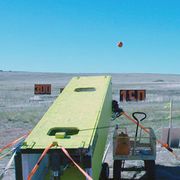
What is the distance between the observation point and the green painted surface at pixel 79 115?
7.24m

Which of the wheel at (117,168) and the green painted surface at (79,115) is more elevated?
the green painted surface at (79,115)

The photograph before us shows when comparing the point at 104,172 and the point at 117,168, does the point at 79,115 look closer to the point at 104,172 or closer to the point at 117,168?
the point at 104,172

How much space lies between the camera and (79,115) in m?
8.30

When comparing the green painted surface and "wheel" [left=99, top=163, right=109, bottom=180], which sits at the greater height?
the green painted surface

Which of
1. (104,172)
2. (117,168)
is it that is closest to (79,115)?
(104,172)

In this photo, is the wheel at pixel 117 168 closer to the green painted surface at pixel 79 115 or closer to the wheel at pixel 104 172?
the wheel at pixel 104 172

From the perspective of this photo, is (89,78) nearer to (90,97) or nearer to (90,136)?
(90,97)

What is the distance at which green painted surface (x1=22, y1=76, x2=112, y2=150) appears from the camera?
23.7ft

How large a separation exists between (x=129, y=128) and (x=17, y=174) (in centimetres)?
1090

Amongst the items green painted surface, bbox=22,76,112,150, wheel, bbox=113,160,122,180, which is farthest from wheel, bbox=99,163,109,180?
green painted surface, bbox=22,76,112,150

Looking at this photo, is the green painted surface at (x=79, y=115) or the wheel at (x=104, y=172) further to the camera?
the wheel at (x=104, y=172)

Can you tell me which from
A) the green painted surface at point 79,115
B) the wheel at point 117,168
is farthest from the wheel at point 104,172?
the green painted surface at point 79,115

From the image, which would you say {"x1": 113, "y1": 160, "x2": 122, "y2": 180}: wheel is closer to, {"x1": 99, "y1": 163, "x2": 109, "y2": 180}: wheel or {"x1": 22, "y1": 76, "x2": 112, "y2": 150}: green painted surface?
{"x1": 99, "y1": 163, "x2": 109, "y2": 180}: wheel

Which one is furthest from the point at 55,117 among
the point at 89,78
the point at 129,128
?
the point at 129,128
